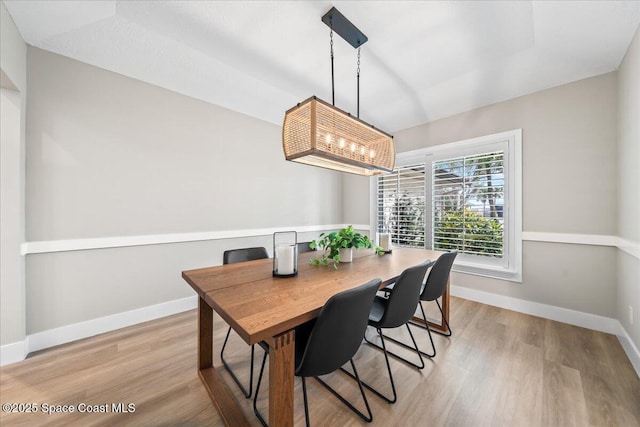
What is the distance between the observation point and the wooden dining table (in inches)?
38.1

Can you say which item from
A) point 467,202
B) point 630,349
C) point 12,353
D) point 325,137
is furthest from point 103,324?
point 630,349

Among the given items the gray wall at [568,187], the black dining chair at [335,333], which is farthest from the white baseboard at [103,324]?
the gray wall at [568,187]

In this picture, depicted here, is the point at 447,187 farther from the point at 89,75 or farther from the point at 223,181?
the point at 89,75

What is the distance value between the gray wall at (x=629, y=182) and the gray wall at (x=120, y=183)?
3.69 meters

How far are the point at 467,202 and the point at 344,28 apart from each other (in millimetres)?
2519

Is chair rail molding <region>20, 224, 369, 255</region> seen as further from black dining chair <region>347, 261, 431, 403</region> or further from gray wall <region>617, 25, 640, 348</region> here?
gray wall <region>617, 25, 640, 348</region>

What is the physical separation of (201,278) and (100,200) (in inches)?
63.9

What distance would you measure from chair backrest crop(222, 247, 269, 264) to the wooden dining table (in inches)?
11.2

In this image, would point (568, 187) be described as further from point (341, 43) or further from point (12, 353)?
point (12, 353)

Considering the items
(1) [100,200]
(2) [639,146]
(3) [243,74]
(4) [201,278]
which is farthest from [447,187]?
(1) [100,200]

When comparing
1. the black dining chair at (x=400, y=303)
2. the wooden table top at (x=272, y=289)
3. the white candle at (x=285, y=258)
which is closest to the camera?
the wooden table top at (x=272, y=289)

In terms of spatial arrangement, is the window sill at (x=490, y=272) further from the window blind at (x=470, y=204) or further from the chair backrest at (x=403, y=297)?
the chair backrest at (x=403, y=297)

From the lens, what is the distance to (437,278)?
192 centimetres

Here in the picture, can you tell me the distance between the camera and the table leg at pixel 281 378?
0.97 m
